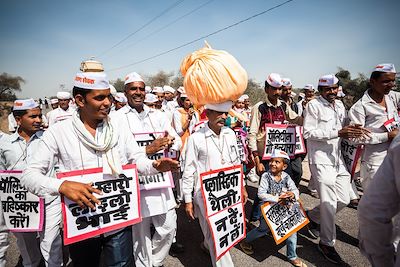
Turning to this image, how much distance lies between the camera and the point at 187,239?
4047mm

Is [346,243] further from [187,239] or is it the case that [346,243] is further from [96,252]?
[96,252]

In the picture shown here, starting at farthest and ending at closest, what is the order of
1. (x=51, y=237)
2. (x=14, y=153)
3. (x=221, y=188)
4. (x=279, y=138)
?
1. (x=279, y=138)
2. (x=14, y=153)
3. (x=51, y=237)
4. (x=221, y=188)

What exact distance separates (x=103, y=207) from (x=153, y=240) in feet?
4.63

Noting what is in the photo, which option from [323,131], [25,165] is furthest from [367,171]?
[25,165]

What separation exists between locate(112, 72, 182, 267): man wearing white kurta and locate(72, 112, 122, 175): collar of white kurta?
1.67 feet

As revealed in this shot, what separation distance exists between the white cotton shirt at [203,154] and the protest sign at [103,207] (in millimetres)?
691

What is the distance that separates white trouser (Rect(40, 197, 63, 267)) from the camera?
9.55 ft

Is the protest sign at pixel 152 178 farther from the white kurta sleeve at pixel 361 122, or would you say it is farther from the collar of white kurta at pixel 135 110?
the white kurta sleeve at pixel 361 122

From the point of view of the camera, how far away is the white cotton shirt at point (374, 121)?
3.46m

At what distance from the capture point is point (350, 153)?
3.77 m

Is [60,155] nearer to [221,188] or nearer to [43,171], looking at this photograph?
[43,171]

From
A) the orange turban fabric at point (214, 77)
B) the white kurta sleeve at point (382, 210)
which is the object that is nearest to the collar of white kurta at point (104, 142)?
the orange turban fabric at point (214, 77)

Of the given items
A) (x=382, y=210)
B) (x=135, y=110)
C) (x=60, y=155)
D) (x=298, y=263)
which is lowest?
(x=298, y=263)

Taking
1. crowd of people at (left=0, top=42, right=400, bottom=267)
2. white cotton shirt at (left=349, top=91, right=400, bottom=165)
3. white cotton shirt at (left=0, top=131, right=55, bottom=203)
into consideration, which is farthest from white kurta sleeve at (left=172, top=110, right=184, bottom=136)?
white cotton shirt at (left=349, top=91, right=400, bottom=165)
